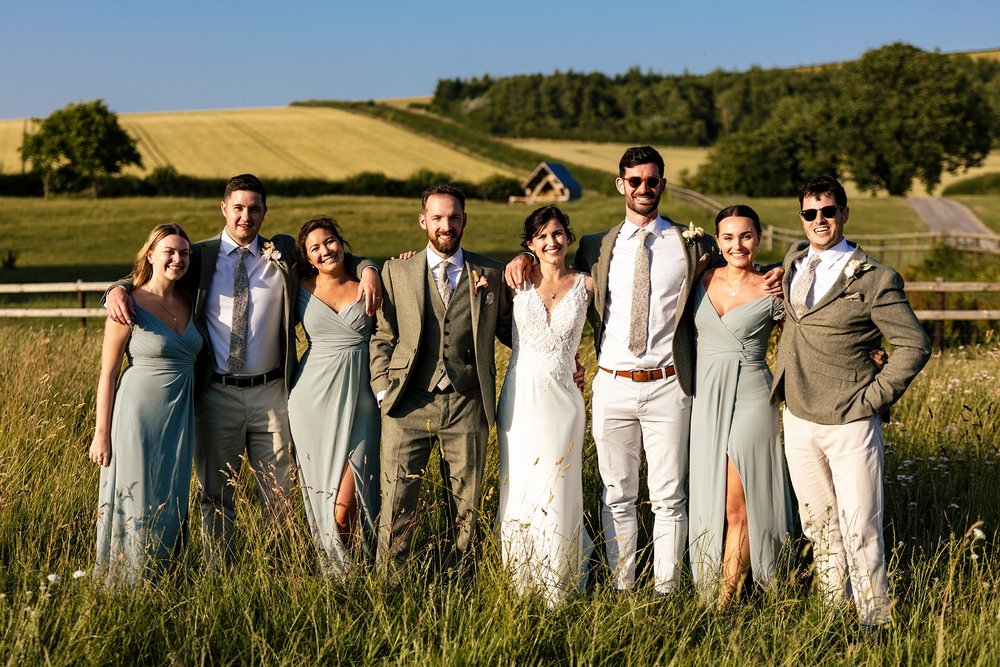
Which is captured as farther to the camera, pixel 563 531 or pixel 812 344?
pixel 563 531

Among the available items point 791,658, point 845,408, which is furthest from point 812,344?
point 791,658

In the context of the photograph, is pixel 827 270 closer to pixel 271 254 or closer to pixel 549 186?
pixel 271 254

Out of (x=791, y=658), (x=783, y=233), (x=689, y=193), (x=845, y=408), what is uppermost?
(x=689, y=193)

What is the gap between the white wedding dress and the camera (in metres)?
4.66

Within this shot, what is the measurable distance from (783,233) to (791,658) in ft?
107

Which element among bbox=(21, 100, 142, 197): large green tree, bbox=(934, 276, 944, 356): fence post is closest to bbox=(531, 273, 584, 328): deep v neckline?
bbox=(934, 276, 944, 356): fence post

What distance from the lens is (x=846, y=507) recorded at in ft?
14.2

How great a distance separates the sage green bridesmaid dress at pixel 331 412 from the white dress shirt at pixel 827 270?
2.30 m

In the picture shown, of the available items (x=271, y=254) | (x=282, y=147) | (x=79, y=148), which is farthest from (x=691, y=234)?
(x=282, y=147)

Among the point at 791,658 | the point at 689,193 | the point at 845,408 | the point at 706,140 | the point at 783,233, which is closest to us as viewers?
the point at 791,658

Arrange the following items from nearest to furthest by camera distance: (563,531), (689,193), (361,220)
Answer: (563,531)
(361,220)
(689,193)

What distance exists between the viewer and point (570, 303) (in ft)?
15.6

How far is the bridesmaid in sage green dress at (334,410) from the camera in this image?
4.78 m

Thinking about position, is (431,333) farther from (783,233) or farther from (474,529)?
(783,233)
